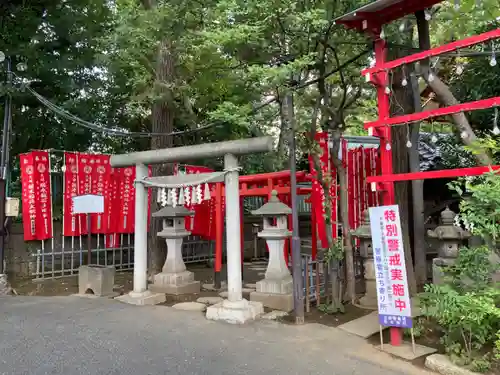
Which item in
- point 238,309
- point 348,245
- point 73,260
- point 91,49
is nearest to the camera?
point 238,309

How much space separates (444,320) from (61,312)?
7.32 meters

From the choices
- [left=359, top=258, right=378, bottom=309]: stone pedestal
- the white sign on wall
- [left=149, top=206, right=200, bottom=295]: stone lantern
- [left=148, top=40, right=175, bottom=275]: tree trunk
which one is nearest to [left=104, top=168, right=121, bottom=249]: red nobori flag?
the white sign on wall

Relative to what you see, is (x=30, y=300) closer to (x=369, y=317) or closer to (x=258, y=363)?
(x=258, y=363)

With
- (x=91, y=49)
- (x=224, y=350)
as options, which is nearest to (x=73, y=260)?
(x=91, y=49)

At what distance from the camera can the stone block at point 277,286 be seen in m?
9.32

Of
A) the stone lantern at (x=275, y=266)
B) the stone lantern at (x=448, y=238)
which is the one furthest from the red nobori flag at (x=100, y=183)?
the stone lantern at (x=448, y=238)

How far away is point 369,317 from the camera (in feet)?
26.8

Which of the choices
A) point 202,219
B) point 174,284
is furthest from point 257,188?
point 202,219

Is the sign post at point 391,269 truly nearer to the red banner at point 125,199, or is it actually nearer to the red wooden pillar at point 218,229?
the red wooden pillar at point 218,229

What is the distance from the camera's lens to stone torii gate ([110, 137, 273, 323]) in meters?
8.08

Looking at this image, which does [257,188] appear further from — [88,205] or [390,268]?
[390,268]

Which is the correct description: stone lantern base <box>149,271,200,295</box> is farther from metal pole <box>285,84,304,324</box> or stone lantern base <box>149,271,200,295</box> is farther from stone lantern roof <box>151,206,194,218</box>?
metal pole <box>285,84,304,324</box>

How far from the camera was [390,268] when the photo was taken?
640cm

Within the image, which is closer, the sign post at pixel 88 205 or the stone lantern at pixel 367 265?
the stone lantern at pixel 367 265
